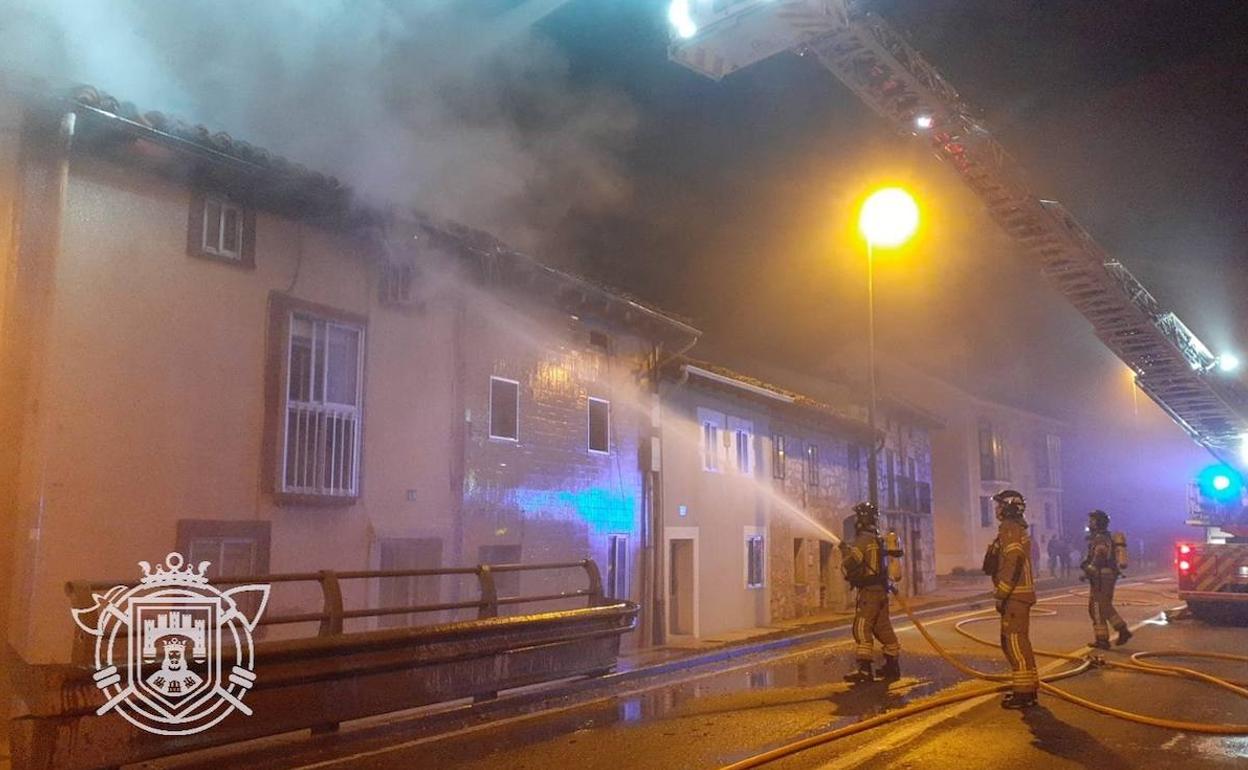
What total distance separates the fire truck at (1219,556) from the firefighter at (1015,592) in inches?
408

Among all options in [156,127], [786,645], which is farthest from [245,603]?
[786,645]

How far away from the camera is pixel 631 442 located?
16453mm

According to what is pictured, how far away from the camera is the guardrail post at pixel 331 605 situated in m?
7.42

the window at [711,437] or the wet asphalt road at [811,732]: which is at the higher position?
the window at [711,437]

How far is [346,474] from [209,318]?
238cm

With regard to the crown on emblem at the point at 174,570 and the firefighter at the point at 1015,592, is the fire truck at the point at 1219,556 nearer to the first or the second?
the firefighter at the point at 1015,592

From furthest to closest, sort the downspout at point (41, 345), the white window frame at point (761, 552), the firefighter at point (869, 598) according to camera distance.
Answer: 1. the white window frame at point (761, 552)
2. the firefighter at point (869, 598)
3. the downspout at point (41, 345)

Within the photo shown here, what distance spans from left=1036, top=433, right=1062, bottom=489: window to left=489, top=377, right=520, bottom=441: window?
133 ft

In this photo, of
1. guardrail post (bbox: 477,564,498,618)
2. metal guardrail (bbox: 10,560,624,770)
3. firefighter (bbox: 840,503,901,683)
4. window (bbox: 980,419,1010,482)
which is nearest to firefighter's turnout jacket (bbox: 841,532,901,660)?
firefighter (bbox: 840,503,901,683)

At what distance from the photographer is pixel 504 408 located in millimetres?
→ 13797

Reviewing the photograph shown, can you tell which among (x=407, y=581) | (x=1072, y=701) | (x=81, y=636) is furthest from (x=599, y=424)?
(x=81, y=636)

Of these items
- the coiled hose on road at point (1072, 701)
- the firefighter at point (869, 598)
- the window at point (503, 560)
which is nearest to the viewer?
the coiled hose on road at point (1072, 701)

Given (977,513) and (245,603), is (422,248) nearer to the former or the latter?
(245,603)

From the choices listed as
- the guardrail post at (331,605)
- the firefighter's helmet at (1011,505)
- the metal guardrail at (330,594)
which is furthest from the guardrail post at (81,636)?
the firefighter's helmet at (1011,505)
